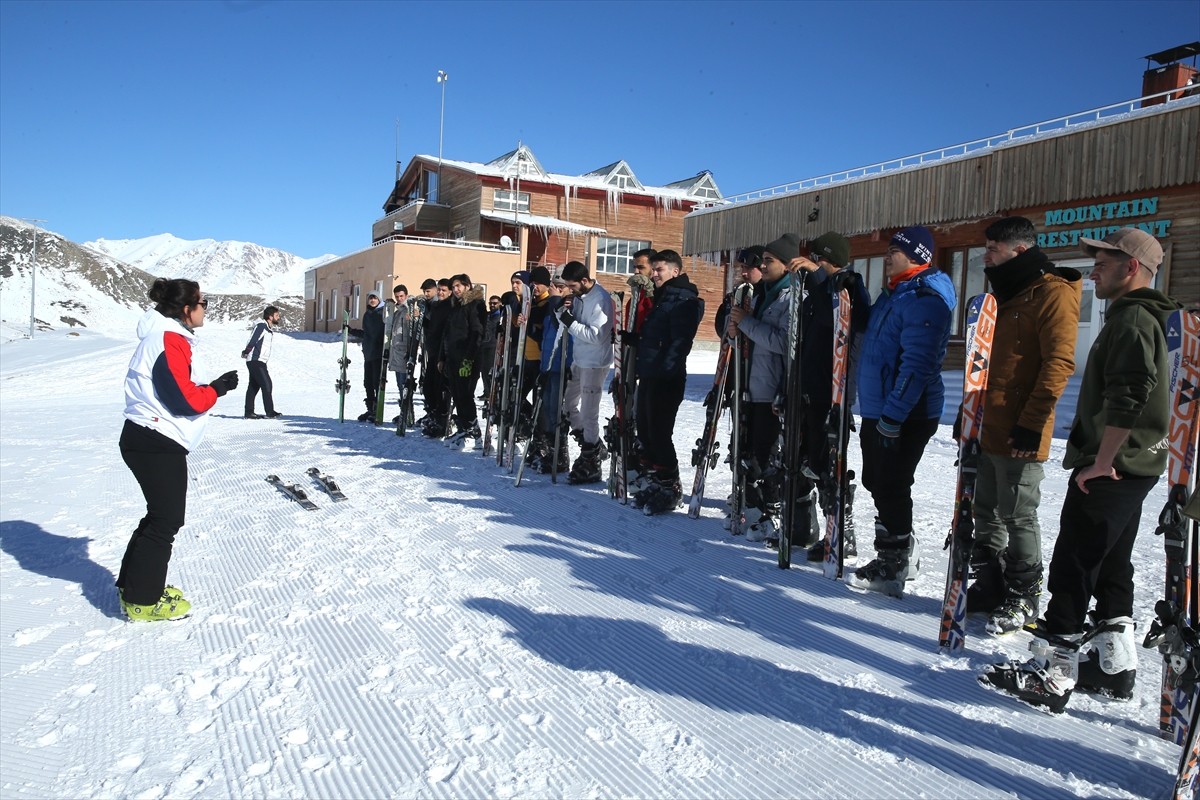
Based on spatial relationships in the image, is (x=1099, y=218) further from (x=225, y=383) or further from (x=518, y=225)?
(x=518, y=225)

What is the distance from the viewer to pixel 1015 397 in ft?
12.0

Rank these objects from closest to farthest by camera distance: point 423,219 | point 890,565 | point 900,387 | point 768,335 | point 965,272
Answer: point 900,387 → point 890,565 → point 768,335 → point 965,272 → point 423,219

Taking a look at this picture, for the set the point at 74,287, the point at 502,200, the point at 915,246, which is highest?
the point at 502,200

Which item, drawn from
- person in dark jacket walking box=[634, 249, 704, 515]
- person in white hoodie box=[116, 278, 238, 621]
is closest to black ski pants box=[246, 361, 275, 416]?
person in dark jacket walking box=[634, 249, 704, 515]

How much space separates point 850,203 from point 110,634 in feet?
62.2

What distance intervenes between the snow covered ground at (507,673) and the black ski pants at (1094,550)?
39cm

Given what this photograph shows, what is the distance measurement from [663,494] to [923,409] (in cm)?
238

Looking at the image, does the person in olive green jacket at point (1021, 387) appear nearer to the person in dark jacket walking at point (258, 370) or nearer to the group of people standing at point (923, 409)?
the group of people standing at point (923, 409)

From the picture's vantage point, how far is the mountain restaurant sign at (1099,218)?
45.2 feet

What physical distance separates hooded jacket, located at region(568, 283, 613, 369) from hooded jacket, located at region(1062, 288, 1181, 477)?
429 centimetres

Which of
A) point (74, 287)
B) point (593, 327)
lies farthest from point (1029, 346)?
point (74, 287)

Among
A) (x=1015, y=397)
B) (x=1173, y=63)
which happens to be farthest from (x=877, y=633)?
(x=1173, y=63)

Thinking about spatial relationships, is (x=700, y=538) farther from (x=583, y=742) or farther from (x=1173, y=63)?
(x=1173, y=63)

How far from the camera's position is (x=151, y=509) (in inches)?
154
